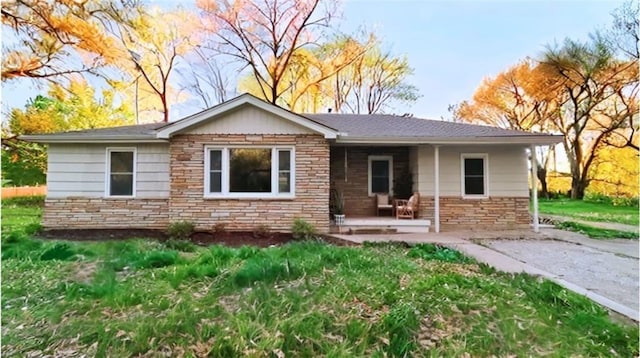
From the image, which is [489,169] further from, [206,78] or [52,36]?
[206,78]

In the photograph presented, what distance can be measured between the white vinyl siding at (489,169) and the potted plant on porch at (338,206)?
7.84 ft

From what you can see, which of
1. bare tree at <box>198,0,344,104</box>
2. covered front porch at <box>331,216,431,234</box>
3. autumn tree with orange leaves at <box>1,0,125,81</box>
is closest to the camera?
covered front porch at <box>331,216,431,234</box>

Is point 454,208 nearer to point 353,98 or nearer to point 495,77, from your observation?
point 353,98

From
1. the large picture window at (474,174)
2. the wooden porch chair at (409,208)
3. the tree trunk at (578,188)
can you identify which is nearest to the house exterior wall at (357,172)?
the wooden porch chair at (409,208)

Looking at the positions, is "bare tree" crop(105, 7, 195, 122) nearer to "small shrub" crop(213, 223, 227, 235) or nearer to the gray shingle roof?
the gray shingle roof

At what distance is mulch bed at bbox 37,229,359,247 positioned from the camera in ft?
26.6

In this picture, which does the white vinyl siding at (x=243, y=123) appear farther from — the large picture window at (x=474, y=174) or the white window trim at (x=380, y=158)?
the large picture window at (x=474, y=174)

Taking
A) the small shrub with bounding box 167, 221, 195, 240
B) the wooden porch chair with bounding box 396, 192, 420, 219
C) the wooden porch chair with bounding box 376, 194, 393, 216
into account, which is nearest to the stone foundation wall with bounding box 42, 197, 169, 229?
the small shrub with bounding box 167, 221, 195, 240

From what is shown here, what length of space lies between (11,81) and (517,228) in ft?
67.3

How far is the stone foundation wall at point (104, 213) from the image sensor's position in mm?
9672

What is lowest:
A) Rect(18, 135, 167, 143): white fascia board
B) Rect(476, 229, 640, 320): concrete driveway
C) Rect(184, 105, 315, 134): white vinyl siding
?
Rect(476, 229, 640, 320): concrete driveway

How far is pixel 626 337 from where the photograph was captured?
3273 millimetres

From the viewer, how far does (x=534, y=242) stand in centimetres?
846

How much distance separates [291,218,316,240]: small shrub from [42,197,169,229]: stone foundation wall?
3.70 meters
